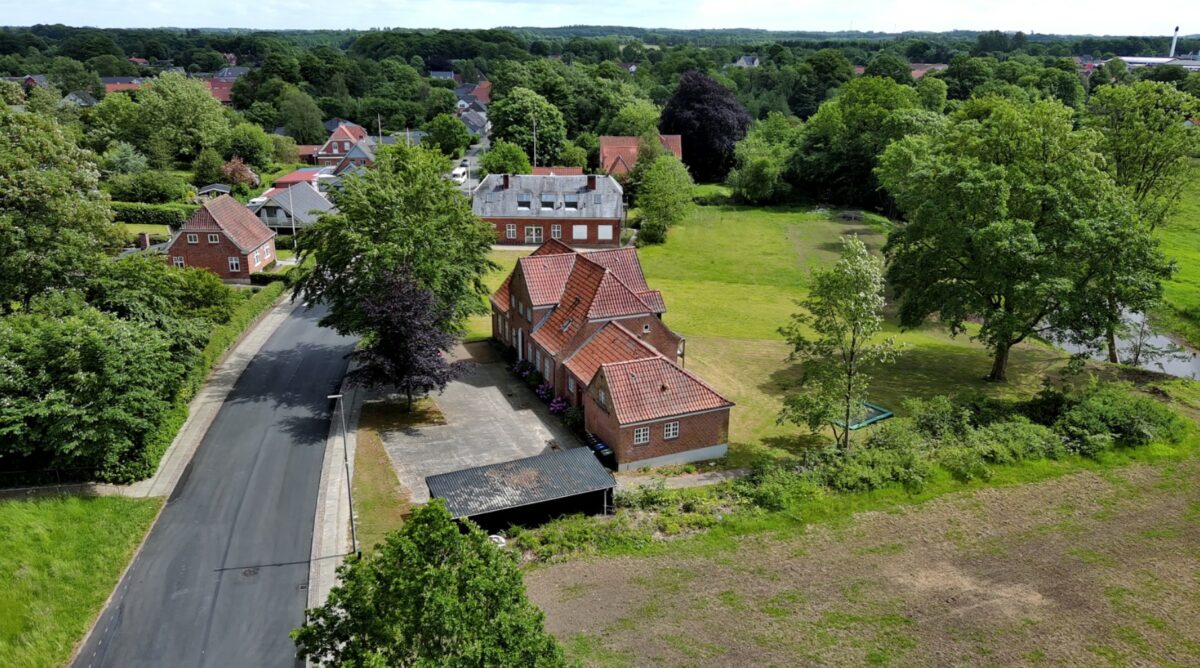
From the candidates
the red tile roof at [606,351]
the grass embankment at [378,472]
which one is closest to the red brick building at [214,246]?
the grass embankment at [378,472]

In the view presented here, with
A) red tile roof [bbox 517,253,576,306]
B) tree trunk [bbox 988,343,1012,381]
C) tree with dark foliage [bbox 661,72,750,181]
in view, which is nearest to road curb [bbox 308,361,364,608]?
red tile roof [bbox 517,253,576,306]

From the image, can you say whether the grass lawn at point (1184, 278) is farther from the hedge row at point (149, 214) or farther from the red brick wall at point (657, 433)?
the hedge row at point (149, 214)

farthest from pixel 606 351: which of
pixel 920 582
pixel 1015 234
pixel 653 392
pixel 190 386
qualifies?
pixel 1015 234

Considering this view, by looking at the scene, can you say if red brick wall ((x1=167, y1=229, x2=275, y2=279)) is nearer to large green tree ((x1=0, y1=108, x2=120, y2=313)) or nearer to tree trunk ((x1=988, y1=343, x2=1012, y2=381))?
large green tree ((x1=0, y1=108, x2=120, y2=313))

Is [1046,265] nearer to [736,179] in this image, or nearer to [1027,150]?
[1027,150]

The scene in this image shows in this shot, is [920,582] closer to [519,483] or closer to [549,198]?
[519,483]

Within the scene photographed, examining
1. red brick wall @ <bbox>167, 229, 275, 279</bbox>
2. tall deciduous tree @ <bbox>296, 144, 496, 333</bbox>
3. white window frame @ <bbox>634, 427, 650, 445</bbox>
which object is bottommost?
white window frame @ <bbox>634, 427, 650, 445</bbox>
